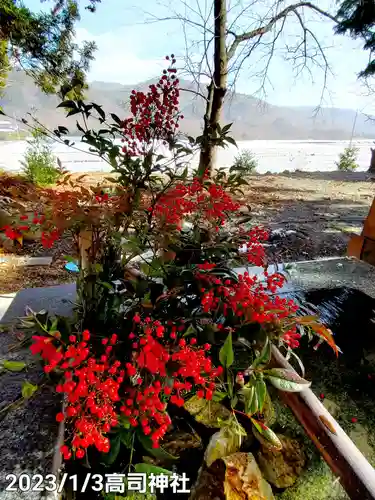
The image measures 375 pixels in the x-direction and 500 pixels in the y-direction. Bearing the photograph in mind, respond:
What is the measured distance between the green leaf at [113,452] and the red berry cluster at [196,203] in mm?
430

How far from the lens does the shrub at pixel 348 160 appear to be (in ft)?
28.5

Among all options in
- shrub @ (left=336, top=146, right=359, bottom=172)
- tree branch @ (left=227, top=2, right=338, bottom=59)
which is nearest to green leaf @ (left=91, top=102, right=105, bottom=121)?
tree branch @ (left=227, top=2, right=338, bottom=59)

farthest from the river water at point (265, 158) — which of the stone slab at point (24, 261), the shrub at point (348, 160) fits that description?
the stone slab at point (24, 261)

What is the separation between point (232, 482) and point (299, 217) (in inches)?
141

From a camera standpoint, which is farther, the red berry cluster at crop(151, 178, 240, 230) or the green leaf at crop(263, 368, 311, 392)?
the red berry cluster at crop(151, 178, 240, 230)

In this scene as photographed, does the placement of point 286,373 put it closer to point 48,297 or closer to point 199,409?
point 199,409

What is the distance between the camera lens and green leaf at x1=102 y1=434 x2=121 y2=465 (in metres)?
0.60

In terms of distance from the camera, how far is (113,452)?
603 millimetres

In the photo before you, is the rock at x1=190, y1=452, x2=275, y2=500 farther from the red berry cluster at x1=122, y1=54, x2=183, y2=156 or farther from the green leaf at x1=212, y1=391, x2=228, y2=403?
the red berry cluster at x1=122, y1=54, x2=183, y2=156

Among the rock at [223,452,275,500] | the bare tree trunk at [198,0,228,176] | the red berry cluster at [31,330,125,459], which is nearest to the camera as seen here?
the red berry cluster at [31,330,125,459]

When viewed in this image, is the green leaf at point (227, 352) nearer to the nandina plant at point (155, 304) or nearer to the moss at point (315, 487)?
the nandina plant at point (155, 304)

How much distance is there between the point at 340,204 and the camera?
467cm

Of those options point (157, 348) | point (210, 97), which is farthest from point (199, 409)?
point (210, 97)

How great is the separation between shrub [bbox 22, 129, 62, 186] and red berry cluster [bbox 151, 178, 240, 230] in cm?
405
